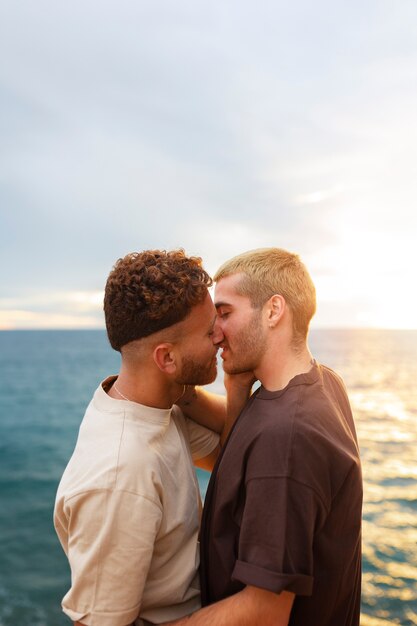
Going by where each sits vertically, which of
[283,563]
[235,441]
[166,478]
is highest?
[235,441]

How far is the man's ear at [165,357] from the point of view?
111 inches

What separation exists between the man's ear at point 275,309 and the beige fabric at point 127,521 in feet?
2.42

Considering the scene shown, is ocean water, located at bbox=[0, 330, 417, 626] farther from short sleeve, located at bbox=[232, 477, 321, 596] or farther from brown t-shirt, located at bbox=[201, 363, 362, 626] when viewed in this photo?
short sleeve, located at bbox=[232, 477, 321, 596]

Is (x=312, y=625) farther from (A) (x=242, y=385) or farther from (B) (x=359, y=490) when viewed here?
(A) (x=242, y=385)

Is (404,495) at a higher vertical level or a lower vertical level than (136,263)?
lower

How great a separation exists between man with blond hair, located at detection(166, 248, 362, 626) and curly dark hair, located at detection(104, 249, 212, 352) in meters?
0.23

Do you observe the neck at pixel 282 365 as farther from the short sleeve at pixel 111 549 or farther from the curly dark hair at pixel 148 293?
the short sleeve at pixel 111 549

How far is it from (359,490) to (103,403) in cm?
132

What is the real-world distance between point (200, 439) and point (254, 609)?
1.31 m

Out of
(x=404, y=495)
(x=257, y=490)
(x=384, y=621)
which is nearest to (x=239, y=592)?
(x=257, y=490)

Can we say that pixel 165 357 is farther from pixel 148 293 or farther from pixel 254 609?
pixel 254 609

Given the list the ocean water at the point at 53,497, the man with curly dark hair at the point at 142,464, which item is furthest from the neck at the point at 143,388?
the ocean water at the point at 53,497

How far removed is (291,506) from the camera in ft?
7.10

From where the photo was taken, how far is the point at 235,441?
8.18ft
